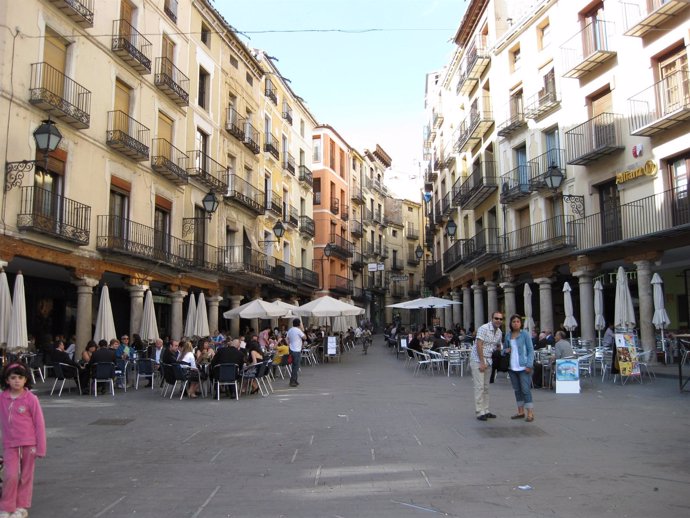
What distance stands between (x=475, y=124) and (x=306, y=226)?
15.2 m

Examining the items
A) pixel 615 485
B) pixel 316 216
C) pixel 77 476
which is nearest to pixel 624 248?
pixel 615 485

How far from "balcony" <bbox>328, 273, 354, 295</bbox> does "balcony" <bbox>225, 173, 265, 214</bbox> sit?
1485cm

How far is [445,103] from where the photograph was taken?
136 ft

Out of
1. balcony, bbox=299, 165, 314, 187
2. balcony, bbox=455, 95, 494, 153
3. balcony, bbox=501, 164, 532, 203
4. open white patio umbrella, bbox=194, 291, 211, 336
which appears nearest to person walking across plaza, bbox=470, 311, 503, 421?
open white patio umbrella, bbox=194, 291, 211, 336

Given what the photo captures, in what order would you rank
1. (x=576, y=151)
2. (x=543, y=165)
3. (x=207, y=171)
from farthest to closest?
(x=207, y=171) < (x=543, y=165) < (x=576, y=151)

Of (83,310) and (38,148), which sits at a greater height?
(38,148)

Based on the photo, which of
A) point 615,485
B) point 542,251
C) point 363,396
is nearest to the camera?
point 615,485

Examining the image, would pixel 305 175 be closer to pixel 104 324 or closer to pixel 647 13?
pixel 647 13

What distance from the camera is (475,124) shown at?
30.6m

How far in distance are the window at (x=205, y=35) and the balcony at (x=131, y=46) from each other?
584 centimetres

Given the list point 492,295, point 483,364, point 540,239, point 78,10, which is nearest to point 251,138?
point 492,295

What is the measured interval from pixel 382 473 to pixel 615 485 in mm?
2214

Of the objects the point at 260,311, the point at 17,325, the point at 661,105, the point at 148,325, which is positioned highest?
the point at 661,105

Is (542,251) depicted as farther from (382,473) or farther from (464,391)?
(382,473)
